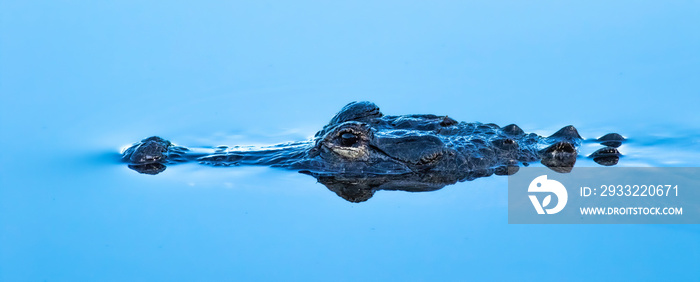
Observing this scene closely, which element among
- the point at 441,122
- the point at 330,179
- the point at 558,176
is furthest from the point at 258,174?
the point at 558,176

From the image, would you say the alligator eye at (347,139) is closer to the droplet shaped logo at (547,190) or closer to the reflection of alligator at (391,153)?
the reflection of alligator at (391,153)

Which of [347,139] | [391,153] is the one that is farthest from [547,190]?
[347,139]

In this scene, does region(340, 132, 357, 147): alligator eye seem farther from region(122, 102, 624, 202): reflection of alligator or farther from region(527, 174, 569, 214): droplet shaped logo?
region(527, 174, 569, 214): droplet shaped logo

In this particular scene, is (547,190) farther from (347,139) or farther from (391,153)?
(347,139)

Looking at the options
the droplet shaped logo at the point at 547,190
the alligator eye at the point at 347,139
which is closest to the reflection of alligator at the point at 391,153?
the alligator eye at the point at 347,139

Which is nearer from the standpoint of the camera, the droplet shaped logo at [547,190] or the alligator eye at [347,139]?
the droplet shaped logo at [547,190]

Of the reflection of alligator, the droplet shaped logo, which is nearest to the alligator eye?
the reflection of alligator

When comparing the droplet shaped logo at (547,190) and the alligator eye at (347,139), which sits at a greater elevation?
the alligator eye at (347,139)
